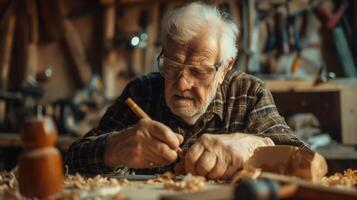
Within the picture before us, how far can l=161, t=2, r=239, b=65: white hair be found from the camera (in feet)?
7.88

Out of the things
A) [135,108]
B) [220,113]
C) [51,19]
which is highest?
[51,19]

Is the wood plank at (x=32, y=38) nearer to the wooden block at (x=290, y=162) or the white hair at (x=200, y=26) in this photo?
the white hair at (x=200, y=26)

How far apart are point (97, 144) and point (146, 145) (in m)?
0.40

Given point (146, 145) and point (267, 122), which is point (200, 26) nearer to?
point (267, 122)

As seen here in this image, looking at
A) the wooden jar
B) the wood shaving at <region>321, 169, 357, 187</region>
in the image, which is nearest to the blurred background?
the wood shaving at <region>321, 169, 357, 187</region>

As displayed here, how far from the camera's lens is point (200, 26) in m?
2.42

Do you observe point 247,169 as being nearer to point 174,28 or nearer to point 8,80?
point 174,28

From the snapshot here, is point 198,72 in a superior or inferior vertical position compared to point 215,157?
superior

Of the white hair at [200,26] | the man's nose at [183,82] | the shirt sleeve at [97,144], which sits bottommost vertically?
the shirt sleeve at [97,144]

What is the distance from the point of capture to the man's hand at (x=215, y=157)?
1808 millimetres

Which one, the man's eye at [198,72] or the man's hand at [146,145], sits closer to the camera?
the man's hand at [146,145]

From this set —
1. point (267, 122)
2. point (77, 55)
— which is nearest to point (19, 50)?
point (77, 55)

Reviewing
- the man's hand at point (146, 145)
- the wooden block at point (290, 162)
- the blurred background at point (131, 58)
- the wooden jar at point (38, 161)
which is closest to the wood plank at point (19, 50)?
the blurred background at point (131, 58)

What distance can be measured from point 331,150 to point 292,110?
34.0 inches
